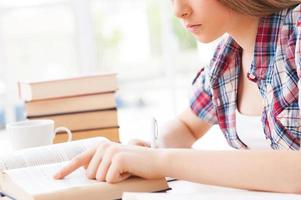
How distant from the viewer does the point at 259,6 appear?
3.35 ft

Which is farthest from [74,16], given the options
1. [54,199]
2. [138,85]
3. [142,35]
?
[54,199]

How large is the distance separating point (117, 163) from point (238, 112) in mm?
408

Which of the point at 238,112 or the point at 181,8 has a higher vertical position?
the point at 181,8

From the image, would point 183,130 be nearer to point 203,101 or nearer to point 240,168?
point 203,101

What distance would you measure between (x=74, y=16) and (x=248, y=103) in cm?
260

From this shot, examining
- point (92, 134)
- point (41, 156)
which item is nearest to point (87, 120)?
point (92, 134)

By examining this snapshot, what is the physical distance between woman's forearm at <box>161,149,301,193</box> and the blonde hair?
339 mm

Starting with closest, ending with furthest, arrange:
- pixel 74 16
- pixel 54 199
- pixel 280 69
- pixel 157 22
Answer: pixel 54 199 → pixel 280 69 → pixel 74 16 → pixel 157 22

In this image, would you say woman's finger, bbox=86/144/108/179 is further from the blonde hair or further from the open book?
the blonde hair

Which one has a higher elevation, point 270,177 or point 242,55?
point 242,55

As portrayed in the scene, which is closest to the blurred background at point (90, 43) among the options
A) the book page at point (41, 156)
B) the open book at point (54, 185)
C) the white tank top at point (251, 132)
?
the white tank top at point (251, 132)

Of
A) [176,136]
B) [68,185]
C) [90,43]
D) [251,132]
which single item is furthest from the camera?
[90,43]

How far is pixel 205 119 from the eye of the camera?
1258 mm

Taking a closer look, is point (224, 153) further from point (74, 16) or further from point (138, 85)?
point (138, 85)
